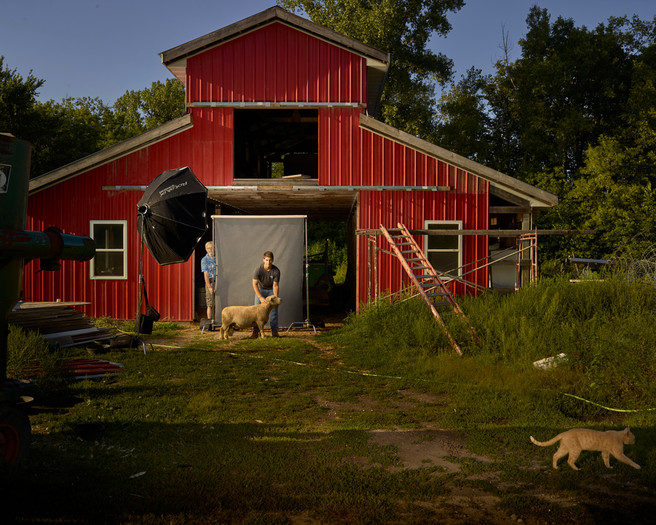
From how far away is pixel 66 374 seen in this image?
7871 mm

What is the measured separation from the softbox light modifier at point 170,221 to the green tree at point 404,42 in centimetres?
2415

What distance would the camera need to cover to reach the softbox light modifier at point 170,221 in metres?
9.91

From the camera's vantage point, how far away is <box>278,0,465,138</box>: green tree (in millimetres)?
31516

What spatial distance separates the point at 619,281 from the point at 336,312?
10665 millimetres

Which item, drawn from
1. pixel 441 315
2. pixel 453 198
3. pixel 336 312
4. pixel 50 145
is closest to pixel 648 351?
pixel 441 315

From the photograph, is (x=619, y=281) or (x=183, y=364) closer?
(x=183, y=364)

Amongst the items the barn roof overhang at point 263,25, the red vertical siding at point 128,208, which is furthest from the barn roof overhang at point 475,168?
the red vertical siding at point 128,208

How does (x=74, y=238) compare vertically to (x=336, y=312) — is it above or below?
above

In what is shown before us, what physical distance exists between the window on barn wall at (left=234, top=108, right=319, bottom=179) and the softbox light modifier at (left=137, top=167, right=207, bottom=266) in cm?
648

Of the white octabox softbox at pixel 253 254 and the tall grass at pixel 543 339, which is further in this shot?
the white octabox softbox at pixel 253 254

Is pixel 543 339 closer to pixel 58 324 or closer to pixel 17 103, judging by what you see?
pixel 58 324

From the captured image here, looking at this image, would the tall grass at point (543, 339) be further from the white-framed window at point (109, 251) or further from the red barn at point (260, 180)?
the white-framed window at point (109, 251)

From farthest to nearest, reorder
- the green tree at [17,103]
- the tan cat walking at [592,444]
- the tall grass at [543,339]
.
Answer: the green tree at [17,103] → the tall grass at [543,339] → the tan cat walking at [592,444]

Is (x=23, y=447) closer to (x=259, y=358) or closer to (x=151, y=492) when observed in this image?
(x=151, y=492)
